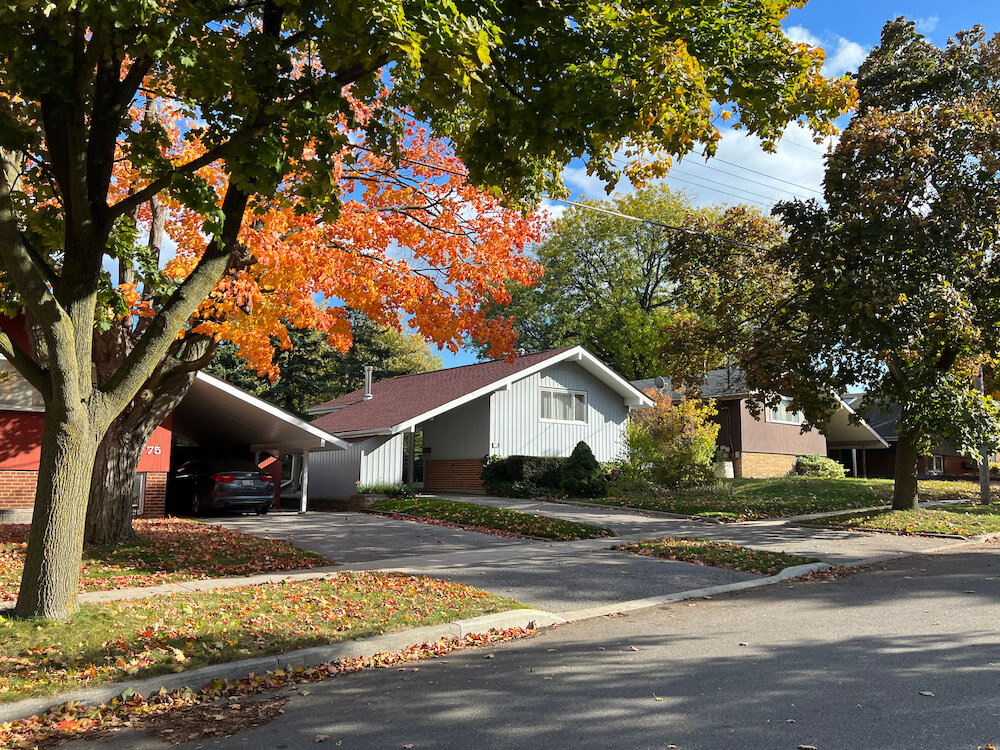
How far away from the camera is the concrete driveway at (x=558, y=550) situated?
10.0 meters

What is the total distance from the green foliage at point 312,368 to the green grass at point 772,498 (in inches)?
965

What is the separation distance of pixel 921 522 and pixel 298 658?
15.8m

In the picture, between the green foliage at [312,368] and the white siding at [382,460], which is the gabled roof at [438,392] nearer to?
the white siding at [382,460]

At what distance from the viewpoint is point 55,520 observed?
22.5 ft

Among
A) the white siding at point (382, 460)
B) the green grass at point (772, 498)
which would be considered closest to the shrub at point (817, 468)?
the green grass at point (772, 498)

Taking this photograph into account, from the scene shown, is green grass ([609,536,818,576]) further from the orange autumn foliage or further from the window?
the window

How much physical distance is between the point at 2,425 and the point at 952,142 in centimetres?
2235

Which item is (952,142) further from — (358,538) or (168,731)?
(168,731)

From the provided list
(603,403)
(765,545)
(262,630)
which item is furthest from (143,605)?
(603,403)

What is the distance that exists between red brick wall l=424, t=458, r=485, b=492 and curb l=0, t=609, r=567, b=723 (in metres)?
18.0

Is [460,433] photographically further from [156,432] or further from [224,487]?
[156,432]

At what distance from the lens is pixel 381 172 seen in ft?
40.1

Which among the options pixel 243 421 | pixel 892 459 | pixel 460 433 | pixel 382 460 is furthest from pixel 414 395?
pixel 892 459

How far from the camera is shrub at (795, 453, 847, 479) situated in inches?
1375
